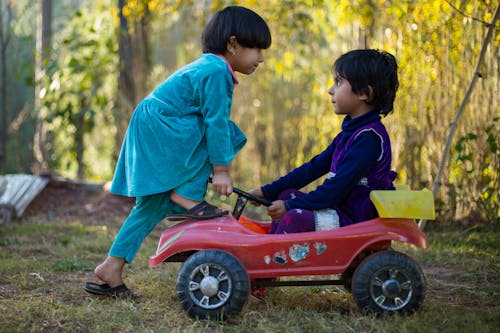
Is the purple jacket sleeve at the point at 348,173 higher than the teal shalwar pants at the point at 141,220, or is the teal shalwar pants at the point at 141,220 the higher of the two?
the purple jacket sleeve at the point at 348,173

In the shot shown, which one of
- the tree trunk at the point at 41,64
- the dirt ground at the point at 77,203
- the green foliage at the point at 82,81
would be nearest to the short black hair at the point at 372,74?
the dirt ground at the point at 77,203

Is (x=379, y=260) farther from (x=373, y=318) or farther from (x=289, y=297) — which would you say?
(x=289, y=297)

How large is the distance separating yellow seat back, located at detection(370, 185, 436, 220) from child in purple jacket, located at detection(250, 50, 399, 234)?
169 millimetres

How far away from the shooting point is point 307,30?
23.2 feet

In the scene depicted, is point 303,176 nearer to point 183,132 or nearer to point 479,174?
point 183,132

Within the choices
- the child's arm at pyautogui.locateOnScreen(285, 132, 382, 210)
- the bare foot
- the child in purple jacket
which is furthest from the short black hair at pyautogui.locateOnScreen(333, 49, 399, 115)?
the bare foot

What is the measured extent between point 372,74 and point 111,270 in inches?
58.8

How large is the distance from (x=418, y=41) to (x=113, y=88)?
13.4 ft

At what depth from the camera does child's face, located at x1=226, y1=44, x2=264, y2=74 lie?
2.94m

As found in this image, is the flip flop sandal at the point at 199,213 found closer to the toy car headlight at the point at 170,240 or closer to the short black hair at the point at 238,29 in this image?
the toy car headlight at the point at 170,240

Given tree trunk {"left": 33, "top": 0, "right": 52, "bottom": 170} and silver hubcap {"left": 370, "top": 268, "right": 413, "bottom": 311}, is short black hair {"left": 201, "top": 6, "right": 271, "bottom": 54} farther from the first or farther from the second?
tree trunk {"left": 33, "top": 0, "right": 52, "bottom": 170}

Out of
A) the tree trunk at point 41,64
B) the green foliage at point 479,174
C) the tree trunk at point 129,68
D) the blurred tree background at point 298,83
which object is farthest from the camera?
the tree trunk at point 41,64

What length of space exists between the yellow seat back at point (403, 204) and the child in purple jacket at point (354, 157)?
0.55 feet

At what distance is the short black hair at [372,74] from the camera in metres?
2.86
